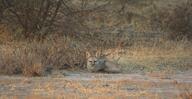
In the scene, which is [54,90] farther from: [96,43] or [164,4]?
[164,4]

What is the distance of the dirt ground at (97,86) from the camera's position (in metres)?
11.3

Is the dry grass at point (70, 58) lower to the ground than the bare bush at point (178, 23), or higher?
lower

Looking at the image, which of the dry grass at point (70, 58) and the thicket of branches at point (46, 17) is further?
the thicket of branches at point (46, 17)

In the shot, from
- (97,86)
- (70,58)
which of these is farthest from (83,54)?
(97,86)

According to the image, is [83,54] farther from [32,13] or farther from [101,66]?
[32,13]

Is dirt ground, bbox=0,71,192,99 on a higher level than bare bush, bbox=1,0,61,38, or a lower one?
lower

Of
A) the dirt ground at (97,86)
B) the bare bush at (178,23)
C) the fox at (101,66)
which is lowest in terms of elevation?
the dirt ground at (97,86)

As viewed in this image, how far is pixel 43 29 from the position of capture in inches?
814

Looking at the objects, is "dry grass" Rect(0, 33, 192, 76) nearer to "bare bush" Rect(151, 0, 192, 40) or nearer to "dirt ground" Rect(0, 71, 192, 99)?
"dirt ground" Rect(0, 71, 192, 99)

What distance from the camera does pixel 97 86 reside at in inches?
492

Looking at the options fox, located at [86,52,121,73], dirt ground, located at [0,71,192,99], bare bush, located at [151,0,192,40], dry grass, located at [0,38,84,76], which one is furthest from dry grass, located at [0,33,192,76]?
bare bush, located at [151,0,192,40]

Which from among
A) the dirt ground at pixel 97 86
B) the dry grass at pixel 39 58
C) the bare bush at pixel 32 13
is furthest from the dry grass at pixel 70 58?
the bare bush at pixel 32 13

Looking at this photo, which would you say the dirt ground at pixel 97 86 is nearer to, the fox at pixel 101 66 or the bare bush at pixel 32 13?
the fox at pixel 101 66

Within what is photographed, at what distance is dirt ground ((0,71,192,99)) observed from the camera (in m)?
11.3
